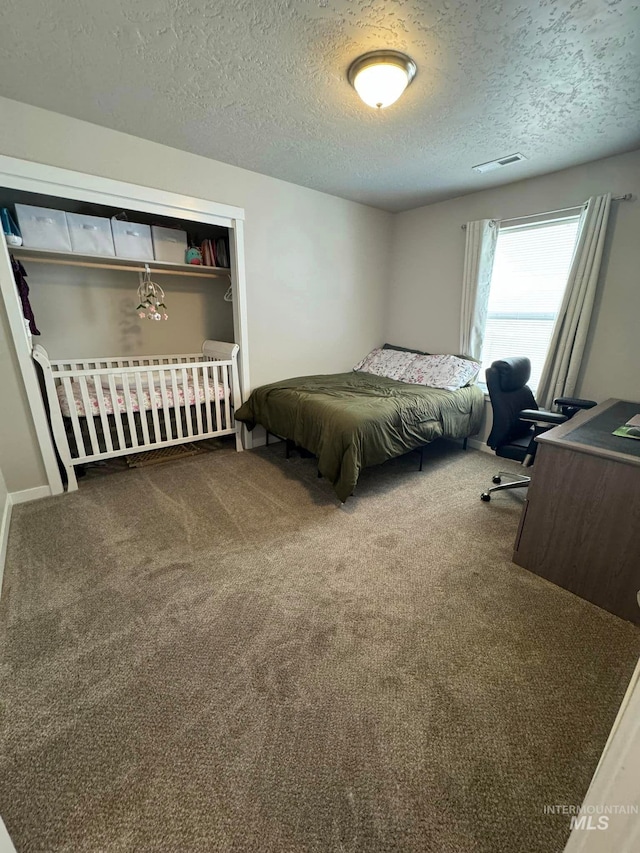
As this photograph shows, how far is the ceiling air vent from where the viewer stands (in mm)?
2447

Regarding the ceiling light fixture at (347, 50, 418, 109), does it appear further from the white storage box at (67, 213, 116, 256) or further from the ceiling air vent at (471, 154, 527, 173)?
the white storage box at (67, 213, 116, 256)

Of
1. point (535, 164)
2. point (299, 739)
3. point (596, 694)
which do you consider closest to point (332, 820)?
point (299, 739)

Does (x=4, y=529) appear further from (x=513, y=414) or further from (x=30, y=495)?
(x=513, y=414)

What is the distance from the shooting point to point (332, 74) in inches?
65.0

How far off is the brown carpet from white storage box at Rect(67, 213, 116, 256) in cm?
192

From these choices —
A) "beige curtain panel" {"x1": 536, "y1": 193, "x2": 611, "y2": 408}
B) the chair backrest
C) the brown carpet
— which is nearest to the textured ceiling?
"beige curtain panel" {"x1": 536, "y1": 193, "x2": 611, "y2": 408}

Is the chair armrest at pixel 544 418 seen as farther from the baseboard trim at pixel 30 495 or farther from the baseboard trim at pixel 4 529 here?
the baseboard trim at pixel 30 495

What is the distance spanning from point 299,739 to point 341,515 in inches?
50.5

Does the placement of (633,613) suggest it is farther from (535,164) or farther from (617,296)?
(535,164)

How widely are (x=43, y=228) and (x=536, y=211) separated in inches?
148

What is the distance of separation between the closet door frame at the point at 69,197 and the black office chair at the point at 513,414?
2199 mm

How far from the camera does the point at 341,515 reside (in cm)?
227

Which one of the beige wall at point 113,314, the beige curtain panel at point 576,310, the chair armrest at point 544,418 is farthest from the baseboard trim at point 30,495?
the beige curtain panel at point 576,310

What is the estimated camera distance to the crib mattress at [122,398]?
245 cm
